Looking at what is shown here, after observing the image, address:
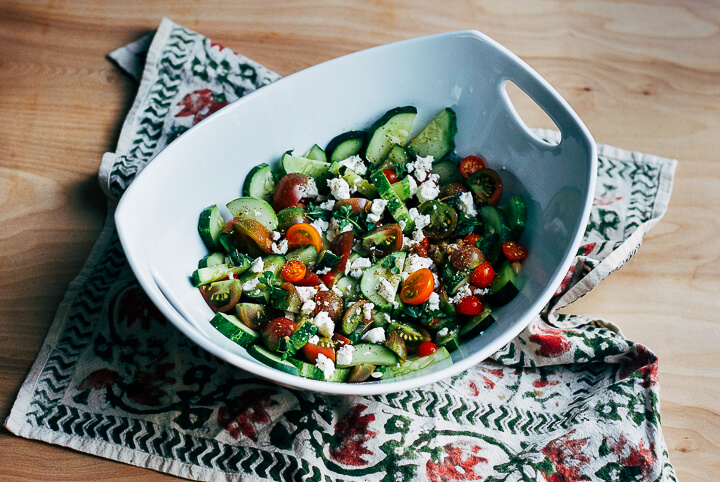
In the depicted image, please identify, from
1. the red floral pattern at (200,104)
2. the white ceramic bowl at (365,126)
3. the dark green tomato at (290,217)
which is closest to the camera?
the white ceramic bowl at (365,126)

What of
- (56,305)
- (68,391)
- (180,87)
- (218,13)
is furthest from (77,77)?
(68,391)

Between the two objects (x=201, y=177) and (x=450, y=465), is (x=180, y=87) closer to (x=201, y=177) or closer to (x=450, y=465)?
(x=201, y=177)

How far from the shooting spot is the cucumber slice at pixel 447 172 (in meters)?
1.47

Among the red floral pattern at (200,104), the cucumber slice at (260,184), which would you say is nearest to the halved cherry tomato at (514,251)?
the cucumber slice at (260,184)

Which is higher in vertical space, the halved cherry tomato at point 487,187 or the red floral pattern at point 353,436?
the halved cherry tomato at point 487,187

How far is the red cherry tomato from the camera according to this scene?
50.0 inches

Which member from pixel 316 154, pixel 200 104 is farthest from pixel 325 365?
pixel 200 104

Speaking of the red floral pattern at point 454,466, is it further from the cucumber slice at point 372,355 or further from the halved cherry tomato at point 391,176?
the halved cherry tomato at point 391,176

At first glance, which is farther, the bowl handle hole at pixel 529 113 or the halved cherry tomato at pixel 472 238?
the bowl handle hole at pixel 529 113

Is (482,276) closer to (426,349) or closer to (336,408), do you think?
(426,349)

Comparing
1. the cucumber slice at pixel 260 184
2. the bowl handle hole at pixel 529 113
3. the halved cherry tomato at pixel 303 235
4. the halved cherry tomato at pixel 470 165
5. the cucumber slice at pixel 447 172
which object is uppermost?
the bowl handle hole at pixel 529 113

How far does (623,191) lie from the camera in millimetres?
1695

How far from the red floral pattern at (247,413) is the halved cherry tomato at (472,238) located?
56cm

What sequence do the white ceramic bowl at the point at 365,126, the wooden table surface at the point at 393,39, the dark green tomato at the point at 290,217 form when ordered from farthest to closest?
1. the wooden table surface at the point at 393,39
2. the dark green tomato at the point at 290,217
3. the white ceramic bowl at the point at 365,126
